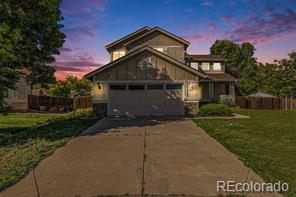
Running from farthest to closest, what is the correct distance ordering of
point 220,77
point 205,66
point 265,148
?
point 205,66, point 220,77, point 265,148

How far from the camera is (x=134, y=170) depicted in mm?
7133

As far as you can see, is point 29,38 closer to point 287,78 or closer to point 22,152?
point 22,152

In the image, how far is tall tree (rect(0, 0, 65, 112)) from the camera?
390 inches

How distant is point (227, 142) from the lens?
36.5 ft

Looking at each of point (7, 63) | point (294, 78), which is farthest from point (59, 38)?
point (294, 78)

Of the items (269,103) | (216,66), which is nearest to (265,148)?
(269,103)

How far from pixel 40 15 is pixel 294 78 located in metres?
40.1

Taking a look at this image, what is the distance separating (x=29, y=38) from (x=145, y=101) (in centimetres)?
1120

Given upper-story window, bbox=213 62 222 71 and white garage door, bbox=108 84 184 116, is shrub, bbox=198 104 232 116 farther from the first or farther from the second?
upper-story window, bbox=213 62 222 71

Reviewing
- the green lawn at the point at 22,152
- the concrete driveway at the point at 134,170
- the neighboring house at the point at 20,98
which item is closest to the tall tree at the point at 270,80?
the neighboring house at the point at 20,98

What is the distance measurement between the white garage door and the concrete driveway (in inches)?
409

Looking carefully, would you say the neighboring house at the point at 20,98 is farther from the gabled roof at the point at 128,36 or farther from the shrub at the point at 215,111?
the shrub at the point at 215,111

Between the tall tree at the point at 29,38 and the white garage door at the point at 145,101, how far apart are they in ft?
28.7

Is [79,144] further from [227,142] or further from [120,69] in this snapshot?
[120,69]
